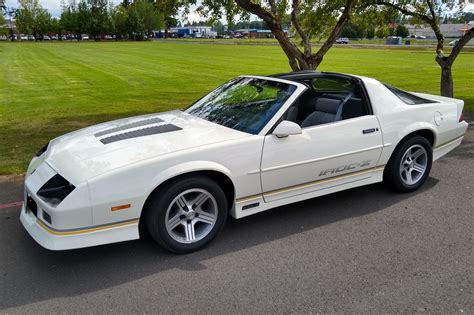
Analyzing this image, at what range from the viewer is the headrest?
4.40m

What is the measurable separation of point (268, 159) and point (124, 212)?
51.8 inches

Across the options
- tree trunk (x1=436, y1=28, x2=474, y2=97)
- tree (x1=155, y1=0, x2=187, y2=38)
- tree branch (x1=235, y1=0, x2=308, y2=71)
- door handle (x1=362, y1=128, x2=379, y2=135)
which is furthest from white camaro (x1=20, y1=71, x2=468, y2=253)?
tree trunk (x1=436, y1=28, x2=474, y2=97)

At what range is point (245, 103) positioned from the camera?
4336 millimetres

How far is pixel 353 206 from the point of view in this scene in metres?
4.44

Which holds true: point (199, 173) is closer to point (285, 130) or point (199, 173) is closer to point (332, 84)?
point (285, 130)

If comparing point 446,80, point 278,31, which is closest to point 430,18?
point 446,80

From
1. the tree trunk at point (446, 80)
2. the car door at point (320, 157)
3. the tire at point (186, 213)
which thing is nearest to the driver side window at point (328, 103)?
the car door at point (320, 157)

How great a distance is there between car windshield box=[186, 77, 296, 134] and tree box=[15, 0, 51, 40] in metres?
98.6

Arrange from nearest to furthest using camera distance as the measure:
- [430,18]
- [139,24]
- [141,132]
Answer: [141,132] < [430,18] < [139,24]

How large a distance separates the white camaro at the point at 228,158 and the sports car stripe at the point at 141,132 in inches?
0.4

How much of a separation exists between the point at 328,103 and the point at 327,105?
29 mm

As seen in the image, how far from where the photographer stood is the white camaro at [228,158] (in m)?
3.10

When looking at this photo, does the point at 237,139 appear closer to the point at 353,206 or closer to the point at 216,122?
the point at 216,122

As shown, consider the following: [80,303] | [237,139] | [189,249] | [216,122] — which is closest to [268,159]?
[237,139]
